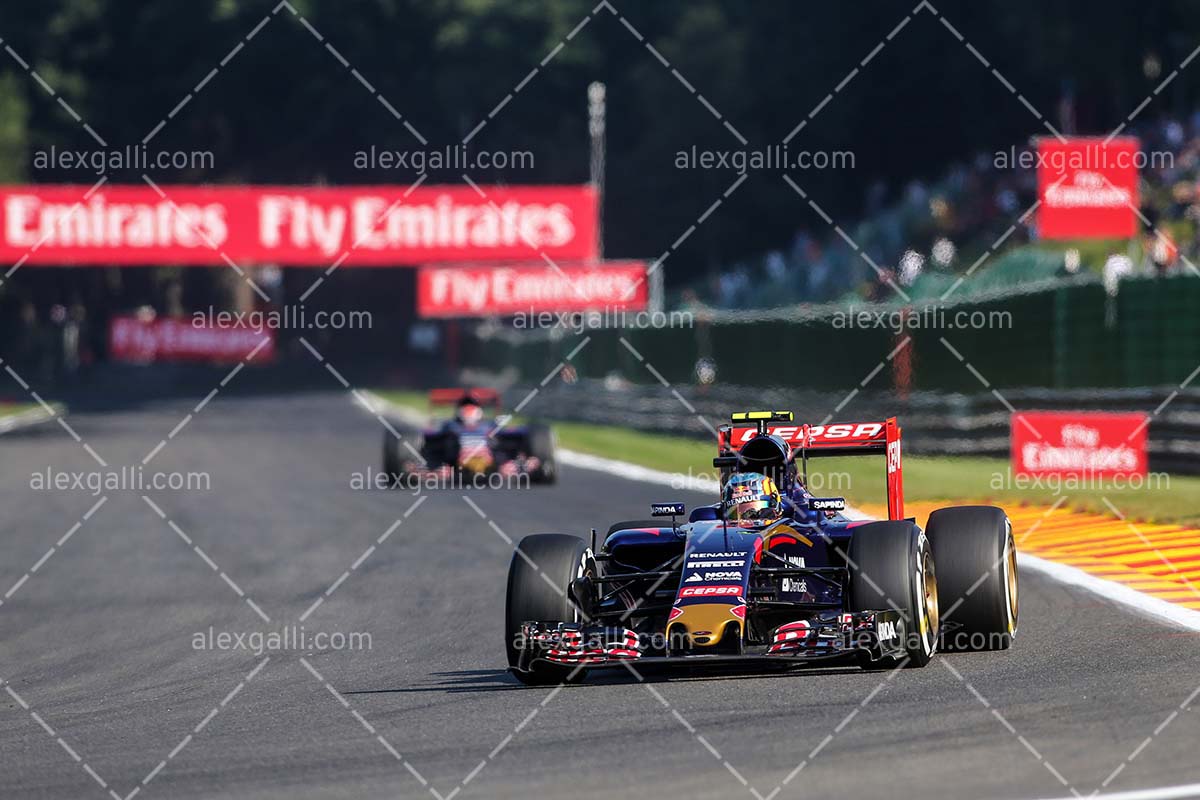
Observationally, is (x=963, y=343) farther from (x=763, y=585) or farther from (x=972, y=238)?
(x=763, y=585)

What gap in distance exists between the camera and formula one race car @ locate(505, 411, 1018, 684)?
29.8ft

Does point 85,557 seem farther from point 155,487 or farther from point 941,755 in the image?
point 941,755

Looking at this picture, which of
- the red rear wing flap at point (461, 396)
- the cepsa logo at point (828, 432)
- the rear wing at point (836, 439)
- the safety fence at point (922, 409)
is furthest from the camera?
the red rear wing flap at point (461, 396)

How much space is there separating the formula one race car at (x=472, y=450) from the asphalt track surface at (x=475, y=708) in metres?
7.11

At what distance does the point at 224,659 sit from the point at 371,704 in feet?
7.26

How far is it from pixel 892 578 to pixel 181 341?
199ft

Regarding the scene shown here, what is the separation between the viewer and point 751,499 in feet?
33.3

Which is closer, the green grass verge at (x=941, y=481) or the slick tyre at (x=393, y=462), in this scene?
the green grass verge at (x=941, y=481)

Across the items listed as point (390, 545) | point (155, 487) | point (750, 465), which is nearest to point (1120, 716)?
point (750, 465)

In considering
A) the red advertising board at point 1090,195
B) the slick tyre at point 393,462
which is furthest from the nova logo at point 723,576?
the slick tyre at point 393,462

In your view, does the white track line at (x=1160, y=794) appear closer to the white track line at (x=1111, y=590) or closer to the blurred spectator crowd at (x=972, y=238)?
the white track line at (x=1111, y=590)

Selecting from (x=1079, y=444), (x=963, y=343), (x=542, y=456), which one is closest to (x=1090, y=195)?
(x=963, y=343)

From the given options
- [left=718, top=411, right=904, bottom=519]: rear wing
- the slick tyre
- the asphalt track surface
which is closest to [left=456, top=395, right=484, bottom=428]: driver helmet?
the slick tyre

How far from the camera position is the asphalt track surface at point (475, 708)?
714 cm
